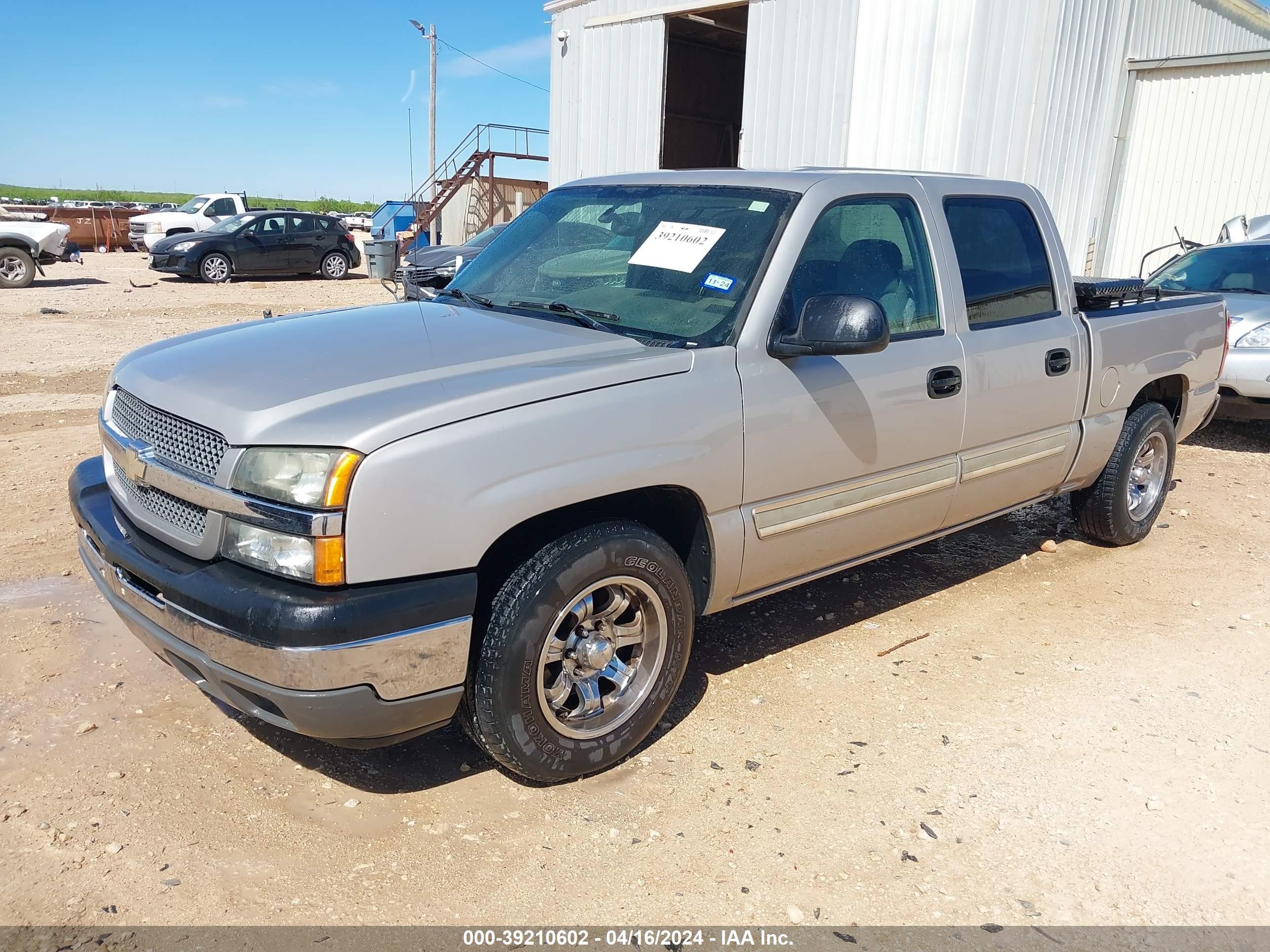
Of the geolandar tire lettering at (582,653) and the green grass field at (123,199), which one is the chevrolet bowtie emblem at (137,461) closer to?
the geolandar tire lettering at (582,653)

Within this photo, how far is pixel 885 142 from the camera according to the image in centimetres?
1212

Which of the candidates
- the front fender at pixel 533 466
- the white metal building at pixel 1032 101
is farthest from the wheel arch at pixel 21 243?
the front fender at pixel 533 466

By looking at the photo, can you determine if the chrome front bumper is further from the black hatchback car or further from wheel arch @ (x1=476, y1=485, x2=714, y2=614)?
the black hatchback car

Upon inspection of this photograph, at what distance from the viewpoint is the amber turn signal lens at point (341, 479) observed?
2.46 metres

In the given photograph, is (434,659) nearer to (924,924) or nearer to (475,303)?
(924,924)

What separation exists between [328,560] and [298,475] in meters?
0.23

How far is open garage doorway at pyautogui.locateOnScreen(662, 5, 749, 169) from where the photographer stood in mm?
18422

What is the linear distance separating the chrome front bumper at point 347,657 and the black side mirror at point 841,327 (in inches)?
55.6

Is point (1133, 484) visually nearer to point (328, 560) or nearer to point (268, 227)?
point (328, 560)

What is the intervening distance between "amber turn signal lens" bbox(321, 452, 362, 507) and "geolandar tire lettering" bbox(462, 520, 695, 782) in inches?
22.5

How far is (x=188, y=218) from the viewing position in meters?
27.9

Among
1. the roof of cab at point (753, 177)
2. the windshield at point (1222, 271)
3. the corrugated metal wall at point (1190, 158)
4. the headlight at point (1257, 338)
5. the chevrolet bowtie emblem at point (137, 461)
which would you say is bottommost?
the chevrolet bowtie emblem at point (137, 461)

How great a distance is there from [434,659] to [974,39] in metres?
11.3

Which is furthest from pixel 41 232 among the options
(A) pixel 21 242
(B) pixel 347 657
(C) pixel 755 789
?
(C) pixel 755 789
